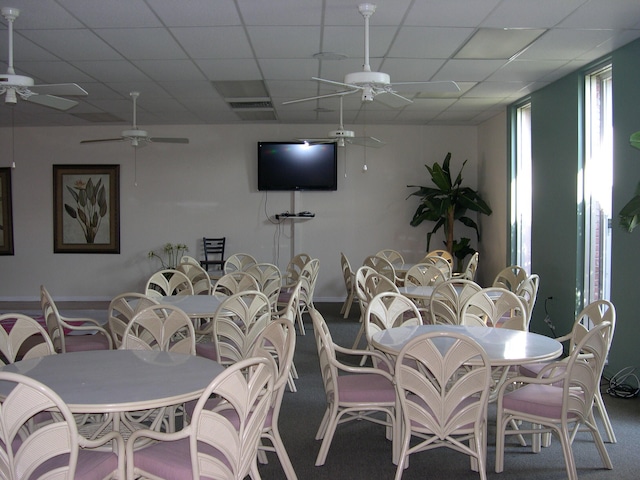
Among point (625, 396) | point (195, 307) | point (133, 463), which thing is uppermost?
point (195, 307)

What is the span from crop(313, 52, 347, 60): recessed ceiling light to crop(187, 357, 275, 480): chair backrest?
370 cm

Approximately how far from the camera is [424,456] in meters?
3.52

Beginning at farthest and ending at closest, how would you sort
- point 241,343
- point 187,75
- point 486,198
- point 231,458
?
point 486,198 < point 187,75 < point 241,343 < point 231,458

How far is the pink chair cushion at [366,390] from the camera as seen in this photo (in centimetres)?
331

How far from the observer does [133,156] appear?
32.3ft

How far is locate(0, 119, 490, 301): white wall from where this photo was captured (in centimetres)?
976

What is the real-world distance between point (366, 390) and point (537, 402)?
36.0 inches

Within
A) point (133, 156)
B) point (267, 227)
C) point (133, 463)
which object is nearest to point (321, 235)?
point (267, 227)

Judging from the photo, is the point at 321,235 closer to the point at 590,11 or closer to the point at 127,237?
the point at 127,237

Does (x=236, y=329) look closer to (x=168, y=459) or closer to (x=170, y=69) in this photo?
(x=168, y=459)

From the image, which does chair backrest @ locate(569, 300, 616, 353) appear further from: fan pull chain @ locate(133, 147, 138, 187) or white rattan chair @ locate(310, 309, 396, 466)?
fan pull chain @ locate(133, 147, 138, 187)

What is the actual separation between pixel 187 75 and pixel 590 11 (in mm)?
3915

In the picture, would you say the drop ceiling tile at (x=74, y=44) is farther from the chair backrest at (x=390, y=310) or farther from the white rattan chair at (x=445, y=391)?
the white rattan chair at (x=445, y=391)

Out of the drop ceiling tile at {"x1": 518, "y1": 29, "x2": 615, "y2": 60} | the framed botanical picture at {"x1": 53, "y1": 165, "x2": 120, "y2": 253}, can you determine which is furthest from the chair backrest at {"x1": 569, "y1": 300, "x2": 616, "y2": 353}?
the framed botanical picture at {"x1": 53, "y1": 165, "x2": 120, "y2": 253}
